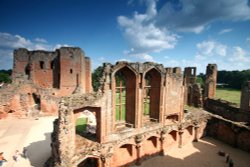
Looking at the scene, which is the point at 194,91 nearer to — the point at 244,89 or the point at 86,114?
the point at 244,89

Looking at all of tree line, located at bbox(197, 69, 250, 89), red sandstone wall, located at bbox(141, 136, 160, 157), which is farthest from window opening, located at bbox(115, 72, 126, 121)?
tree line, located at bbox(197, 69, 250, 89)

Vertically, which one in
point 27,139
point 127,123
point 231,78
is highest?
point 231,78

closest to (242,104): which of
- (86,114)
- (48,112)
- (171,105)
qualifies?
(171,105)

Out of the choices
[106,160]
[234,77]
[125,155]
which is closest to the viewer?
[106,160]

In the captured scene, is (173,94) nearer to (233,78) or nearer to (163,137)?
(163,137)

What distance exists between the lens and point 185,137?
50.1 feet

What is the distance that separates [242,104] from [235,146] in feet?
23.3

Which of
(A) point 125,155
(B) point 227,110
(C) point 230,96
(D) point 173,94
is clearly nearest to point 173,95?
(D) point 173,94

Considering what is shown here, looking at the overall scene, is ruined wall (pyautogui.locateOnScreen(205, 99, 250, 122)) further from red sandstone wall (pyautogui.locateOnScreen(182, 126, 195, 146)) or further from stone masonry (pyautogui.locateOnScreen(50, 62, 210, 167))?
red sandstone wall (pyautogui.locateOnScreen(182, 126, 195, 146))

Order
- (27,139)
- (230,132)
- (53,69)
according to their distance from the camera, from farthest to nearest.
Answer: (53,69), (230,132), (27,139)

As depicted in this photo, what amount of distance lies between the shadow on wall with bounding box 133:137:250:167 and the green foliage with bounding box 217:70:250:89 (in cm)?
5869

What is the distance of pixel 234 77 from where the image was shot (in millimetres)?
69750

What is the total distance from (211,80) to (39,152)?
24.3 metres

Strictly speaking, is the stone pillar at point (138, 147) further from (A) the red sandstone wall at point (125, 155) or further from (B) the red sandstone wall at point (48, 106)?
(B) the red sandstone wall at point (48, 106)
